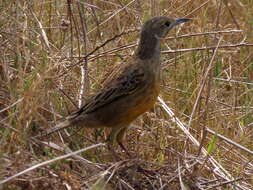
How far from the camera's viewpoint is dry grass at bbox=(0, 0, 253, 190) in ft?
14.4

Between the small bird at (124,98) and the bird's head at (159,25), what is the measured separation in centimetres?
16

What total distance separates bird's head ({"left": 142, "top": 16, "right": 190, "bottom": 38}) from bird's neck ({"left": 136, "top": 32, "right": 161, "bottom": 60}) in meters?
0.03

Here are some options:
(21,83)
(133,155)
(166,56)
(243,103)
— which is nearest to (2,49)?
(21,83)

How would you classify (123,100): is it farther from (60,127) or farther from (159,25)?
(159,25)

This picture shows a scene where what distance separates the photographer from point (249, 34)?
7293mm

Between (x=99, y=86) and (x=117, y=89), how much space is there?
0.58m

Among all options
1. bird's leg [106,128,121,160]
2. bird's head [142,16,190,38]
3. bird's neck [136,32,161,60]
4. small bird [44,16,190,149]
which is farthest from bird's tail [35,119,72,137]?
bird's head [142,16,190,38]

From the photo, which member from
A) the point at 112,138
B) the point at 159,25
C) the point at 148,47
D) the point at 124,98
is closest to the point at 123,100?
the point at 124,98

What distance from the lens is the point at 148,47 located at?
500 cm

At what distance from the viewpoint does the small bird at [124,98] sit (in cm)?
479

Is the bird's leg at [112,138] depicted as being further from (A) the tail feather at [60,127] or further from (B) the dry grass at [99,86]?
(A) the tail feather at [60,127]

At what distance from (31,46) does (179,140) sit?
1.32 m

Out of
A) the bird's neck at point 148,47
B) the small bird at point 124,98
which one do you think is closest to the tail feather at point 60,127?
the small bird at point 124,98

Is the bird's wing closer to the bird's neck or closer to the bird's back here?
the bird's back
